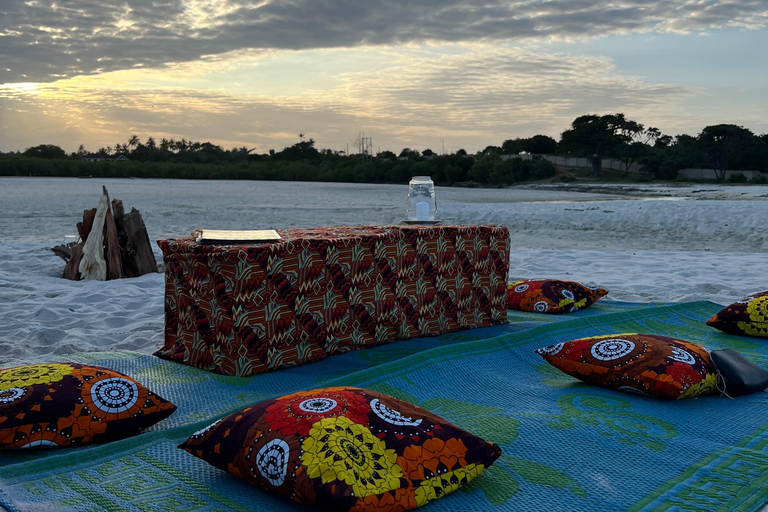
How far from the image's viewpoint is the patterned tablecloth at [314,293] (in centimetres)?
285

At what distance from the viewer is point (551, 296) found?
171 inches

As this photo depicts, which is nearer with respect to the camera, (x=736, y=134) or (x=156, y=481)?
(x=156, y=481)

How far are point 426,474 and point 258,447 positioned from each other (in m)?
0.44

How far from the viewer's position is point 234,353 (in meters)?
2.88

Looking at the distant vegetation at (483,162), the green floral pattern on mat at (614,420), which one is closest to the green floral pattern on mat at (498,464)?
the green floral pattern on mat at (614,420)

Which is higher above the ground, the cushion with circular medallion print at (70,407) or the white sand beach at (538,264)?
the cushion with circular medallion print at (70,407)

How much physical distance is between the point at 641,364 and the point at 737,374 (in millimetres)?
387

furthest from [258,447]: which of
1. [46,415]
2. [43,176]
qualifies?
[43,176]

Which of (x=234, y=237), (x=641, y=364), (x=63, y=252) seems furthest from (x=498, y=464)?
(x=63, y=252)

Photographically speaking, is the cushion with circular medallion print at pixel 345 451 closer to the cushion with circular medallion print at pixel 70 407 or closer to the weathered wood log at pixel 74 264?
the cushion with circular medallion print at pixel 70 407

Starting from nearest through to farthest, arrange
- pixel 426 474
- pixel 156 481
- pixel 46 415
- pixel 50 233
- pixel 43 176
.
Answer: pixel 426 474 → pixel 156 481 → pixel 46 415 → pixel 50 233 → pixel 43 176

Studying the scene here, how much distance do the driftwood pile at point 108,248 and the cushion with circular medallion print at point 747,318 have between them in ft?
15.7

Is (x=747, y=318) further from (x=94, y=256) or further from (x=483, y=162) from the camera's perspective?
(x=483, y=162)

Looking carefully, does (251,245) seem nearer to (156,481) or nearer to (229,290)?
(229,290)
